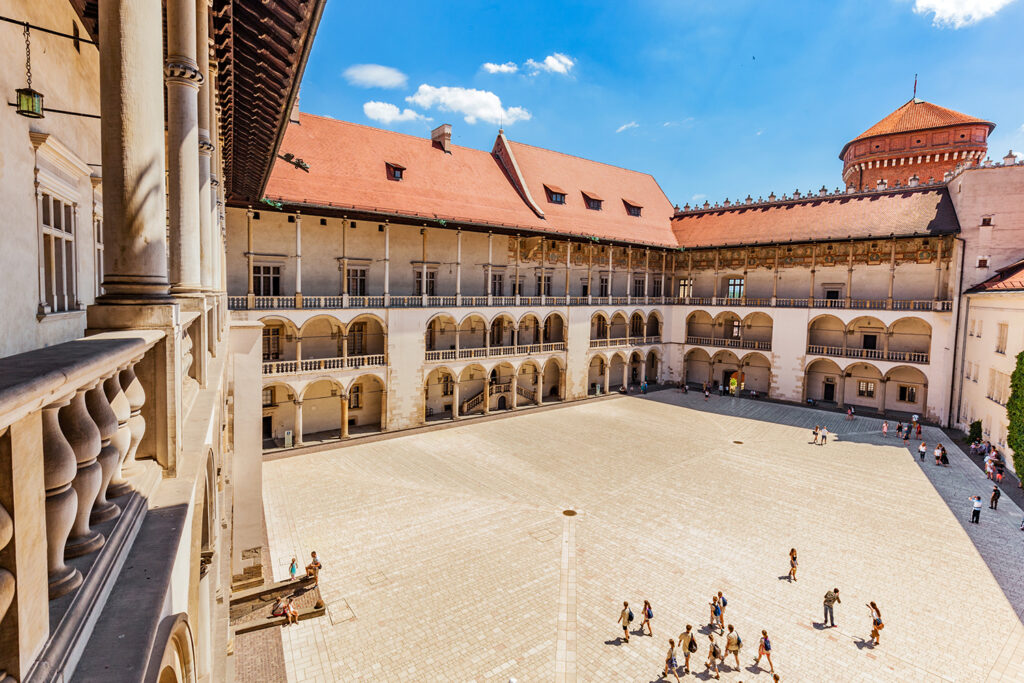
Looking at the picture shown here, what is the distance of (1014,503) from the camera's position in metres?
18.4

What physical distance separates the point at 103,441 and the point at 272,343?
2220cm

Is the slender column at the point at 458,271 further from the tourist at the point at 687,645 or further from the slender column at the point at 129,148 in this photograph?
the slender column at the point at 129,148

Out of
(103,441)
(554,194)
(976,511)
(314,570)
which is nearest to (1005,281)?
(976,511)

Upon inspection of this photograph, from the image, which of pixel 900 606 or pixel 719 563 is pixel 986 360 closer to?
pixel 900 606

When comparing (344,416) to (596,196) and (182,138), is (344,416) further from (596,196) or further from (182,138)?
(596,196)

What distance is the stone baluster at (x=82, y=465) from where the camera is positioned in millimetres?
1782

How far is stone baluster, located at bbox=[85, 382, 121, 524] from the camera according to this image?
2041 mm

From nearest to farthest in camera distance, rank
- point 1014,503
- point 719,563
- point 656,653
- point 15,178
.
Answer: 1. point 15,178
2. point 656,653
3. point 719,563
4. point 1014,503

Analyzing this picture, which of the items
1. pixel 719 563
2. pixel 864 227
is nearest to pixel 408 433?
pixel 719 563

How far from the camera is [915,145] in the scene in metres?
36.8

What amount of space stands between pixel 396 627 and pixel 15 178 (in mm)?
10141

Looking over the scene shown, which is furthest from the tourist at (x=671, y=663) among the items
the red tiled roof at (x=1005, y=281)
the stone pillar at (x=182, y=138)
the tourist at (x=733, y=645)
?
the red tiled roof at (x=1005, y=281)

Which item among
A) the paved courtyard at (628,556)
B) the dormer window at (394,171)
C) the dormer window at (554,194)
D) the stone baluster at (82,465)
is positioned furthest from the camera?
the dormer window at (554,194)

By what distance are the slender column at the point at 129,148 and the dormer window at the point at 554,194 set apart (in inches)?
1240
